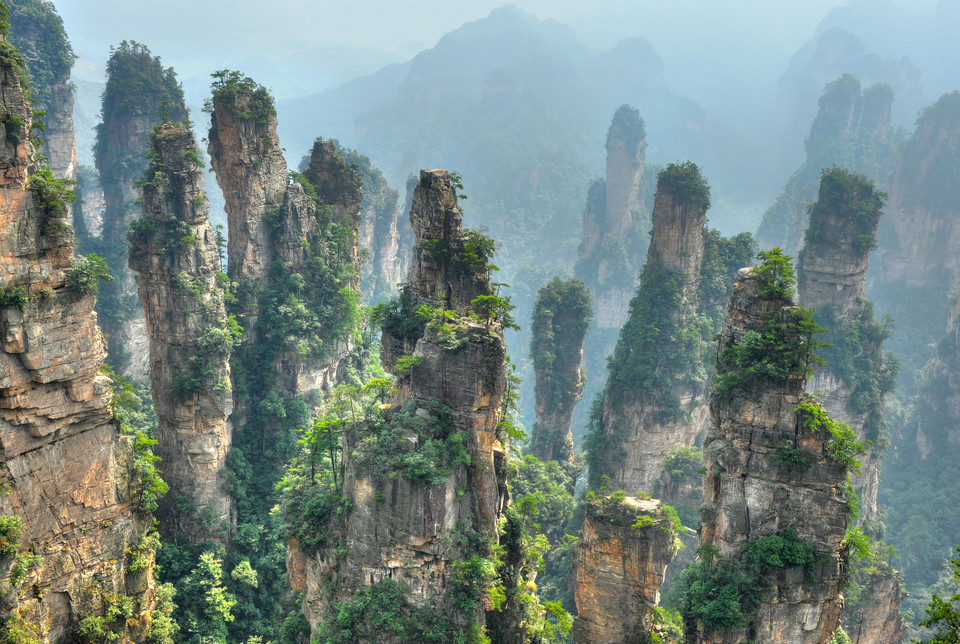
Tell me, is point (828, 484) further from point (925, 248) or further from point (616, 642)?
point (925, 248)

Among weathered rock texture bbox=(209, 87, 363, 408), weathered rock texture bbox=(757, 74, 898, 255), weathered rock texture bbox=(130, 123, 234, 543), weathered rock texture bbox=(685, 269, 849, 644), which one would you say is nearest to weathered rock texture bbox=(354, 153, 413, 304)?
weathered rock texture bbox=(209, 87, 363, 408)

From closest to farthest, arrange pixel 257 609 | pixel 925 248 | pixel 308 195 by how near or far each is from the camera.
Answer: pixel 257 609, pixel 308 195, pixel 925 248

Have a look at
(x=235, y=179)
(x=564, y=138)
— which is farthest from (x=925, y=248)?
(x=564, y=138)

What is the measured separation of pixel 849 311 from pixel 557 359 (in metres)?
19.1

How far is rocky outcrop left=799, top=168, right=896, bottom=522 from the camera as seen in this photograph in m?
45.2

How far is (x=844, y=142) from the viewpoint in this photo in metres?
96.8

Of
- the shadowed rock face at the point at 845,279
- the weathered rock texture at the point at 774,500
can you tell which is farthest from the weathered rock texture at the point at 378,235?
the weathered rock texture at the point at 774,500

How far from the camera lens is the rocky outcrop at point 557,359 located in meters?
52.2

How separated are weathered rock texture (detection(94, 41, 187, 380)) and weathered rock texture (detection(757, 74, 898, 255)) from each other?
71536 millimetres

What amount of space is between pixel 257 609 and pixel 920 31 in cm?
17489

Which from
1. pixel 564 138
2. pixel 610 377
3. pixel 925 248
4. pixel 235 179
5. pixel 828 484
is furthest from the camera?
pixel 564 138

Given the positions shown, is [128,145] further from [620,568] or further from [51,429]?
[620,568]

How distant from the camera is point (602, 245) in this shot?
95625 mm

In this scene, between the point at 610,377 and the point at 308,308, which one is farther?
the point at 610,377
